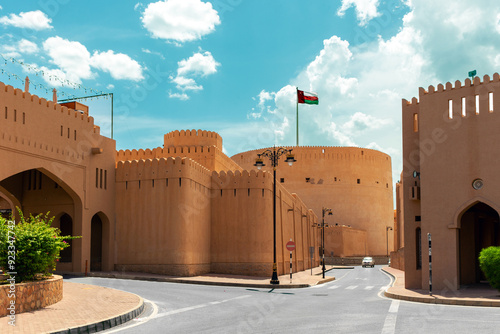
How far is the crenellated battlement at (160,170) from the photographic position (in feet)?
99.4

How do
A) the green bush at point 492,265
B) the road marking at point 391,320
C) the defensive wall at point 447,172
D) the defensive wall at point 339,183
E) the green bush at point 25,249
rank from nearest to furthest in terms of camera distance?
the road marking at point 391,320, the green bush at point 25,249, the green bush at point 492,265, the defensive wall at point 447,172, the defensive wall at point 339,183

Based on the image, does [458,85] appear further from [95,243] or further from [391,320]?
[95,243]

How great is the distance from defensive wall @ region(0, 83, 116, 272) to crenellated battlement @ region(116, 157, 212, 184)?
34.2 inches

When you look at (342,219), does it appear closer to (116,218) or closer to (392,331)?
(116,218)

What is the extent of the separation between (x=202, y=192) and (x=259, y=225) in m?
3.87

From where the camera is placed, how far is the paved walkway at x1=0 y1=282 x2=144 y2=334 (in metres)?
11.0

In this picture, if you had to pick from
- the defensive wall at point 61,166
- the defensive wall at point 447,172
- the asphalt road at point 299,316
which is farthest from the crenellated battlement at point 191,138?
the asphalt road at point 299,316

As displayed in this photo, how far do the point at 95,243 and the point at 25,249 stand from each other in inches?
771

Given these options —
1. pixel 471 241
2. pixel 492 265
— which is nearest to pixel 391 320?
pixel 492 265

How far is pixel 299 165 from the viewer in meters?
78.8

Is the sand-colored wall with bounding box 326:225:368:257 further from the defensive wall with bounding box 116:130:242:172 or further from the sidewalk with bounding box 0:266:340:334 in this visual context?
the sidewalk with bounding box 0:266:340:334

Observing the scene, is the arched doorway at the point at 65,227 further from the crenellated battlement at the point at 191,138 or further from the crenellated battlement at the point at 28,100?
the crenellated battlement at the point at 191,138

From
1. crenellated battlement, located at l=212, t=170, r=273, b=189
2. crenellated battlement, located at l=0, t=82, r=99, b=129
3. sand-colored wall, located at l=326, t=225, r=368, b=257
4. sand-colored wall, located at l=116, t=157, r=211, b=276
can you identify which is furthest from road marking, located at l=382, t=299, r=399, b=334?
sand-colored wall, located at l=326, t=225, r=368, b=257

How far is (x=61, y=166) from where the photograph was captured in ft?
92.2
